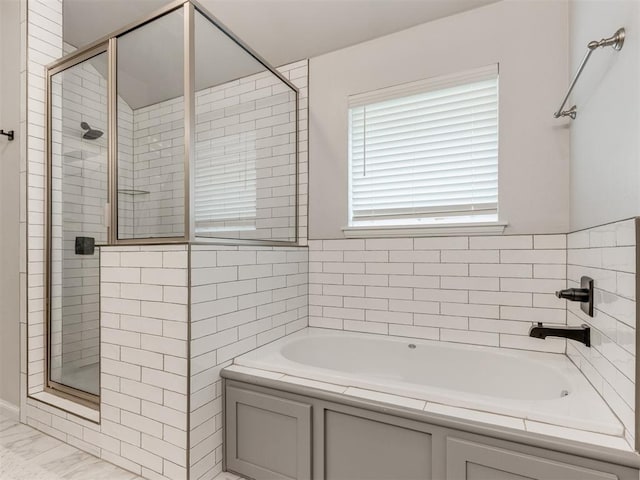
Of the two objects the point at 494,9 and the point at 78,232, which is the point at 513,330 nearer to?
the point at 494,9

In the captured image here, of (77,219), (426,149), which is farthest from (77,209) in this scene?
(426,149)

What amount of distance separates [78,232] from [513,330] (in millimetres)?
2808

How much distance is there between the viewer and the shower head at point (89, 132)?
7.01 feet

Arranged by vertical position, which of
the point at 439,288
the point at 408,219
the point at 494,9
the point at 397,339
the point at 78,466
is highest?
the point at 494,9

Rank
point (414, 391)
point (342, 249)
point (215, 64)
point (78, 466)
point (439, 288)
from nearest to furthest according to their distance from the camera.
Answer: point (414, 391) < point (78, 466) < point (215, 64) < point (439, 288) < point (342, 249)

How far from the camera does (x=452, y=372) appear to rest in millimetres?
2100

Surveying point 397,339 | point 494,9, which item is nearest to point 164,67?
point 494,9

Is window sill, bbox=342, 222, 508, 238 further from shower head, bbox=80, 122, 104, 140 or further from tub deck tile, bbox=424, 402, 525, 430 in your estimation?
shower head, bbox=80, 122, 104, 140

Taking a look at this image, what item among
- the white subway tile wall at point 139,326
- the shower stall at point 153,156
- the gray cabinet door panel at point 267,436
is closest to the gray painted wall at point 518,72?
the shower stall at point 153,156

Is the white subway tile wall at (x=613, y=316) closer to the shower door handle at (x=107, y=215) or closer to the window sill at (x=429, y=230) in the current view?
the window sill at (x=429, y=230)

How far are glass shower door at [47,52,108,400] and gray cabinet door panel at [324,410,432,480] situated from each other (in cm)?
145

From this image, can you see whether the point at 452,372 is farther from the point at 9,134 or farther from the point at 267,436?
the point at 9,134

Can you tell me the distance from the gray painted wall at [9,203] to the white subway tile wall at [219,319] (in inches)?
61.8

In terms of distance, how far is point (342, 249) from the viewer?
253 cm
